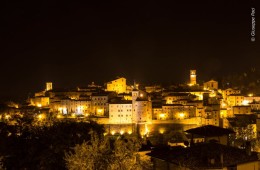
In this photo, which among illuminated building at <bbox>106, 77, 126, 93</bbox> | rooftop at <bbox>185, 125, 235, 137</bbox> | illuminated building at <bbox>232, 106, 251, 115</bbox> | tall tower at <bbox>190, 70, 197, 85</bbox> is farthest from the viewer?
tall tower at <bbox>190, 70, 197, 85</bbox>

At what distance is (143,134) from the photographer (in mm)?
40344

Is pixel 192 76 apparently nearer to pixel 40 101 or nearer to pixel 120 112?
pixel 120 112

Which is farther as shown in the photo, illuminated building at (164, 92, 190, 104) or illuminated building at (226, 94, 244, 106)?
illuminated building at (226, 94, 244, 106)

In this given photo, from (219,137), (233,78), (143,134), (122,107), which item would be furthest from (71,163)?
(233,78)

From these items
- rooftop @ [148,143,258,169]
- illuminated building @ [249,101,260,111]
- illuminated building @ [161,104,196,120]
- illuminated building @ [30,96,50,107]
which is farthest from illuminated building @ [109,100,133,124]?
rooftop @ [148,143,258,169]

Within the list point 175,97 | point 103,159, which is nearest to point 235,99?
point 175,97

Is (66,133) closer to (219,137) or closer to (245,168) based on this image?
(219,137)

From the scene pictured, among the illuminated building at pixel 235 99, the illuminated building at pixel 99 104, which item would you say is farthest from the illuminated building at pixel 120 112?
the illuminated building at pixel 235 99

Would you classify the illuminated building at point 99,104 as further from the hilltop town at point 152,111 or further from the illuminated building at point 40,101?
the illuminated building at point 40,101

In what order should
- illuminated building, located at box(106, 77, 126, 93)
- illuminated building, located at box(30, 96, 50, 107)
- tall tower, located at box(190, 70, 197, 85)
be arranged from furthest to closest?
tall tower, located at box(190, 70, 197, 85), illuminated building, located at box(106, 77, 126, 93), illuminated building, located at box(30, 96, 50, 107)

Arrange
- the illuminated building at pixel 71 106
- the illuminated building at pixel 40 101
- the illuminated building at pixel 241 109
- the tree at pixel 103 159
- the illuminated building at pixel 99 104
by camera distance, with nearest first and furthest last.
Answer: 1. the tree at pixel 103 159
2. the illuminated building at pixel 99 104
3. the illuminated building at pixel 241 109
4. the illuminated building at pixel 71 106
5. the illuminated building at pixel 40 101

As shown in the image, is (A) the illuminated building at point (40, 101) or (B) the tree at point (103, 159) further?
(A) the illuminated building at point (40, 101)

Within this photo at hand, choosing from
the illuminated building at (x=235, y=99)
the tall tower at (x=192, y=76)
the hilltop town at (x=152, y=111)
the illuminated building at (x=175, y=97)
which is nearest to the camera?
the hilltop town at (x=152, y=111)

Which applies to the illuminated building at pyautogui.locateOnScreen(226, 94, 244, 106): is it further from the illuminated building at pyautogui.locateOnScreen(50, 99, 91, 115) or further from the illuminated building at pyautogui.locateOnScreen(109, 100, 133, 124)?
the illuminated building at pyautogui.locateOnScreen(50, 99, 91, 115)
